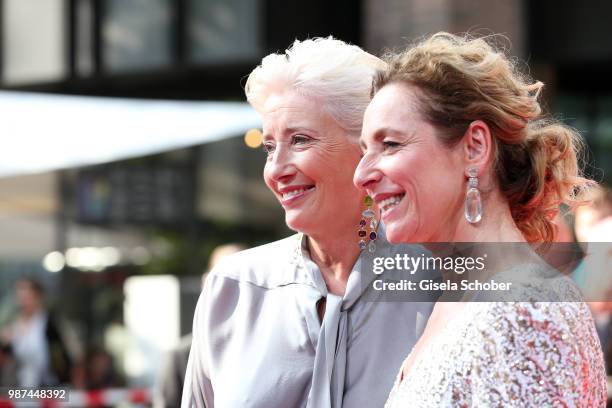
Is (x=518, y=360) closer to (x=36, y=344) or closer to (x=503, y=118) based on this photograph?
(x=503, y=118)

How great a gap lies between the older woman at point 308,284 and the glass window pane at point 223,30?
Answer: 7.15 m

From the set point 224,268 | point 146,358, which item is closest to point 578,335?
point 224,268

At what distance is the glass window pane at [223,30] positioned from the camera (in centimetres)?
977

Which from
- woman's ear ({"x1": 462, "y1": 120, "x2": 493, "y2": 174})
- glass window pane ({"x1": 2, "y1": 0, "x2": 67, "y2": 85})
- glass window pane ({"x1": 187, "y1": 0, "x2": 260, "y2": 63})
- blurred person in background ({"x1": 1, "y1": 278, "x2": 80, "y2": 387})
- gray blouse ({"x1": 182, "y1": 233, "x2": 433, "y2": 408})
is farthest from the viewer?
glass window pane ({"x1": 2, "y1": 0, "x2": 67, "y2": 85})

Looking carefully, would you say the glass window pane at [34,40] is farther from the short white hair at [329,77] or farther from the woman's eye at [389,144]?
the woman's eye at [389,144]

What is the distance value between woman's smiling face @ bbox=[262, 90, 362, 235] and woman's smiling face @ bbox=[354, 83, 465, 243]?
0.49 meters

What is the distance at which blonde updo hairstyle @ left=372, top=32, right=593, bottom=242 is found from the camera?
2.04 m

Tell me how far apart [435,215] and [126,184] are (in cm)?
890

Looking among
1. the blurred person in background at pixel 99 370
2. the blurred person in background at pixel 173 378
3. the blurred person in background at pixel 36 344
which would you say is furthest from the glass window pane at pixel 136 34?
the blurred person in background at pixel 173 378

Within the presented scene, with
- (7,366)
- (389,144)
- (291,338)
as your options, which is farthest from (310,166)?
(7,366)

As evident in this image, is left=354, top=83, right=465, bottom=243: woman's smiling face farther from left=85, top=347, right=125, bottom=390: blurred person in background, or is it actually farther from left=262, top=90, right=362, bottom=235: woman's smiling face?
left=85, top=347, right=125, bottom=390: blurred person in background

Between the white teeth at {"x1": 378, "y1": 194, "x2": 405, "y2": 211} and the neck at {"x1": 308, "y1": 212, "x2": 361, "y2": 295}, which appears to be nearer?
the white teeth at {"x1": 378, "y1": 194, "x2": 405, "y2": 211}

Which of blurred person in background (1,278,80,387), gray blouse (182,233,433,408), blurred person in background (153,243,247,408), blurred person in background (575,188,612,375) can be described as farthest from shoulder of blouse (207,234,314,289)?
blurred person in background (1,278,80,387)

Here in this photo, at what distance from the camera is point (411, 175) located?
204 cm
